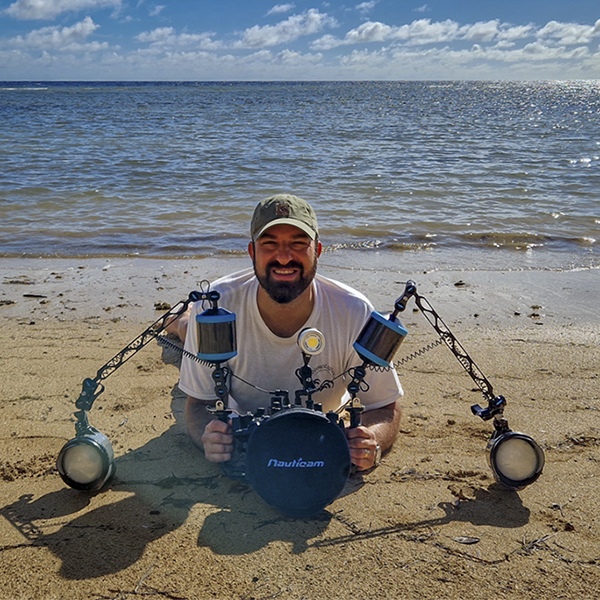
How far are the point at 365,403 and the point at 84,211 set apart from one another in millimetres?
8353

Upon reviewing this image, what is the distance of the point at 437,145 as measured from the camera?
21.0 meters

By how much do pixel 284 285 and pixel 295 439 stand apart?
0.75 m

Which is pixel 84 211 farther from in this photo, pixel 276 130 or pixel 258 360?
pixel 276 130

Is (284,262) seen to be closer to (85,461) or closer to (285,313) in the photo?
(285,313)

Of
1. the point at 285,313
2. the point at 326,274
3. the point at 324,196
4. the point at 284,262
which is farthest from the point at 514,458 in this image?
the point at 324,196

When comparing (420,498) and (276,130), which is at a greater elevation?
(276,130)

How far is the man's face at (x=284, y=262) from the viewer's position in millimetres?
3070

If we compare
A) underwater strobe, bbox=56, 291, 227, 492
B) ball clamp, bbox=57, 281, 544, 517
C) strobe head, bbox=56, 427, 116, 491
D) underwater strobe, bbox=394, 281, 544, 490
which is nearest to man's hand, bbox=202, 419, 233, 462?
ball clamp, bbox=57, 281, 544, 517

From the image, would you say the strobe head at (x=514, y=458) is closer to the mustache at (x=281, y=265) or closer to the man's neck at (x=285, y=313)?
the man's neck at (x=285, y=313)

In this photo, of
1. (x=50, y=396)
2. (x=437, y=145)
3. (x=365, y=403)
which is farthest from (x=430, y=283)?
(x=437, y=145)

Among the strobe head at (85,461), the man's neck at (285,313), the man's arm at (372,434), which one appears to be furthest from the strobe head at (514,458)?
the strobe head at (85,461)

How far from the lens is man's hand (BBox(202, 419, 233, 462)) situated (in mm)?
2877

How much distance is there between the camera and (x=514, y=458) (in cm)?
297

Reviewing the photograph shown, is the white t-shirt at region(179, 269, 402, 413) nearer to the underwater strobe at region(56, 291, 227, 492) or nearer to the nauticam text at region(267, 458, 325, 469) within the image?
the underwater strobe at region(56, 291, 227, 492)
